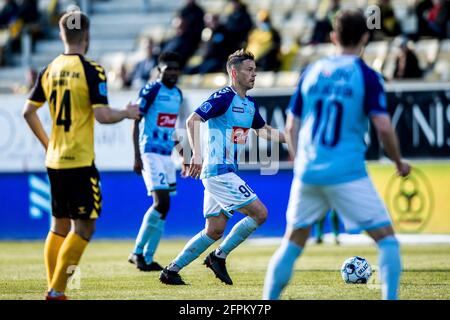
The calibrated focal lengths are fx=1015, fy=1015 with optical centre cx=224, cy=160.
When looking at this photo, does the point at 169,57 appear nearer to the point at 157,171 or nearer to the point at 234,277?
the point at 157,171

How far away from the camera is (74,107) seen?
28.9ft

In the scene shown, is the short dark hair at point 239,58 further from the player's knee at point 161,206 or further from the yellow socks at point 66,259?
the yellow socks at point 66,259

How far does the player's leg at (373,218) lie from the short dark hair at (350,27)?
1.05 m

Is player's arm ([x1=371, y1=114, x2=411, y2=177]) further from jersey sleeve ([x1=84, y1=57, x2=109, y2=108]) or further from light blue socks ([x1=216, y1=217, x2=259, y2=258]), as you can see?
light blue socks ([x1=216, y1=217, x2=259, y2=258])

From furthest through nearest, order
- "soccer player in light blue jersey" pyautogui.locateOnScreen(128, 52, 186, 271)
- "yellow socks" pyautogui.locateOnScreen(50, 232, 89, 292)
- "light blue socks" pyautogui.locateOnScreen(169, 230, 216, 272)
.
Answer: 1. "soccer player in light blue jersey" pyautogui.locateOnScreen(128, 52, 186, 271)
2. "light blue socks" pyautogui.locateOnScreen(169, 230, 216, 272)
3. "yellow socks" pyautogui.locateOnScreen(50, 232, 89, 292)

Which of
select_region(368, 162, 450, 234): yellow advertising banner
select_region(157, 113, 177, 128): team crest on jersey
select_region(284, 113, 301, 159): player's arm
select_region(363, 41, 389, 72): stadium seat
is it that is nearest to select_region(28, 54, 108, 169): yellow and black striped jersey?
select_region(284, 113, 301, 159): player's arm

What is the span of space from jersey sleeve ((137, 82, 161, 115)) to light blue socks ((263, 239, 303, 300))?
17.4 ft

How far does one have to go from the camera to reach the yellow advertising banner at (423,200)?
1748 cm

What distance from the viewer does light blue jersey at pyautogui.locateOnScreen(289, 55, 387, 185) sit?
759 cm

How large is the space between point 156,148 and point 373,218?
5576mm

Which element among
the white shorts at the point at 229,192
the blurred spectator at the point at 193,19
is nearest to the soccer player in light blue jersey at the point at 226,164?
the white shorts at the point at 229,192

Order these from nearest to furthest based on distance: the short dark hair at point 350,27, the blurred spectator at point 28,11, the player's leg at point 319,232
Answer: the short dark hair at point 350,27 < the player's leg at point 319,232 < the blurred spectator at point 28,11
